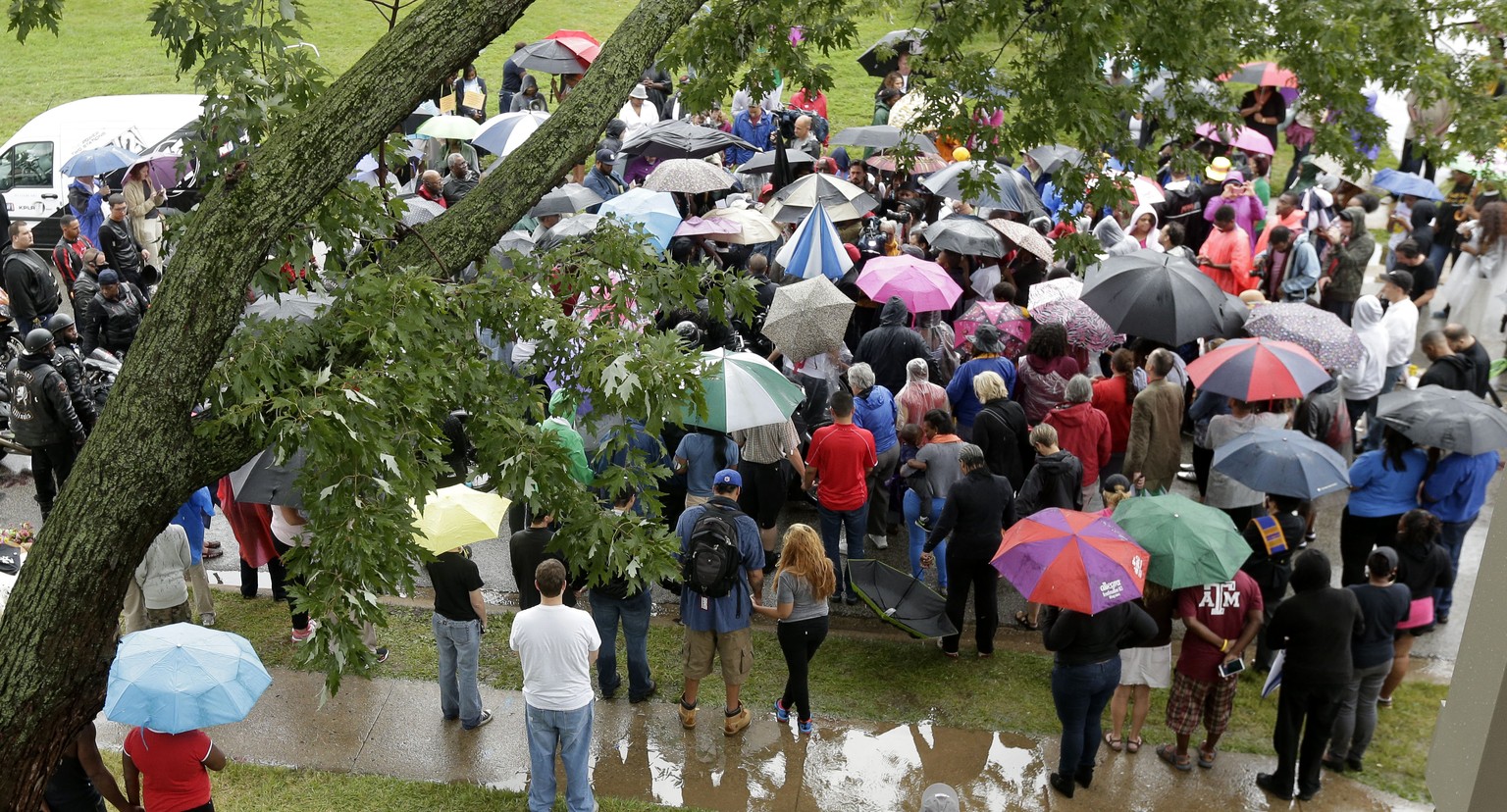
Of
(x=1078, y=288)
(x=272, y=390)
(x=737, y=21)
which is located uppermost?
(x=737, y=21)

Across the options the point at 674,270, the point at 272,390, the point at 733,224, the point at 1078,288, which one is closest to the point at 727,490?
the point at 674,270

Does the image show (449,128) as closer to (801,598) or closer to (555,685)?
Answer: (801,598)

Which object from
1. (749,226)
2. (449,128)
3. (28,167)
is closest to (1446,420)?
(749,226)

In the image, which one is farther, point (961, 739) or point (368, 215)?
point (961, 739)

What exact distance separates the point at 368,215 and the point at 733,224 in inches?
297

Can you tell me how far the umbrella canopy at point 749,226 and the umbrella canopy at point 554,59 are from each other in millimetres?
7151

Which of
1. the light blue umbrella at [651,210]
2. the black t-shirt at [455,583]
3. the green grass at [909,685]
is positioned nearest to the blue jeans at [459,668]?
the black t-shirt at [455,583]

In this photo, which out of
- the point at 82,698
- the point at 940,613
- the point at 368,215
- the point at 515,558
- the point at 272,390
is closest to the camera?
the point at 272,390

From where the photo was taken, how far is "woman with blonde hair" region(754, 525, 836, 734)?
7629 millimetres

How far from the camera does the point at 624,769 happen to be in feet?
25.8

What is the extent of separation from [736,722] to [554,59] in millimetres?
13736

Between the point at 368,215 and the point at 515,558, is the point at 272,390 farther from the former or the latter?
the point at 515,558

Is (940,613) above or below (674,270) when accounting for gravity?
below

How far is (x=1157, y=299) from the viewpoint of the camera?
412 inches
